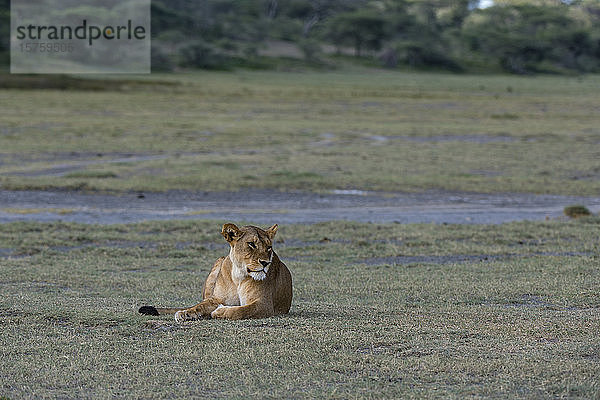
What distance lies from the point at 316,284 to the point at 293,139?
24.2 meters

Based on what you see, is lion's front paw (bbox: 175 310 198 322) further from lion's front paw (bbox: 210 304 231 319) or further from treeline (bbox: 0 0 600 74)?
treeline (bbox: 0 0 600 74)

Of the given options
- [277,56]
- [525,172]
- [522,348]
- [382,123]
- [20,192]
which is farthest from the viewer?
[277,56]

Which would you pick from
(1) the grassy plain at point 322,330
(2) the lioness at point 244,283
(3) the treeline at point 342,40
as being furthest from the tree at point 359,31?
(2) the lioness at point 244,283

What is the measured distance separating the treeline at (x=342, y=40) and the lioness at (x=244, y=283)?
263 ft

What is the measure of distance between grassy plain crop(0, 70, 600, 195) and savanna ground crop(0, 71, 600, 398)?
17cm

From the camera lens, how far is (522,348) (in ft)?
20.4

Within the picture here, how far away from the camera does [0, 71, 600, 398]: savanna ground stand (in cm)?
557

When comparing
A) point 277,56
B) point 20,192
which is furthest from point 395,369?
point 277,56

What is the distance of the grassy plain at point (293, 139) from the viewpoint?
71.6ft

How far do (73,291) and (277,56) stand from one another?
96.5 m

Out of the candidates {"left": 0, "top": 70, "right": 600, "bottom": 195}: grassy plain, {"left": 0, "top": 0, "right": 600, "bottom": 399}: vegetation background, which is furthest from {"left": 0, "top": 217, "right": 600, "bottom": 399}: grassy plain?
{"left": 0, "top": 70, "right": 600, "bottom": 195}: grassy plain

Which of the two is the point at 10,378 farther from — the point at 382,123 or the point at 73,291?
the point at 382,123

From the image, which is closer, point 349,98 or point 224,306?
point 224,306

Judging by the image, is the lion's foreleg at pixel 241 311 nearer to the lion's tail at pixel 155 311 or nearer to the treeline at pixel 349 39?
the lion's tail at pixel 155 311
